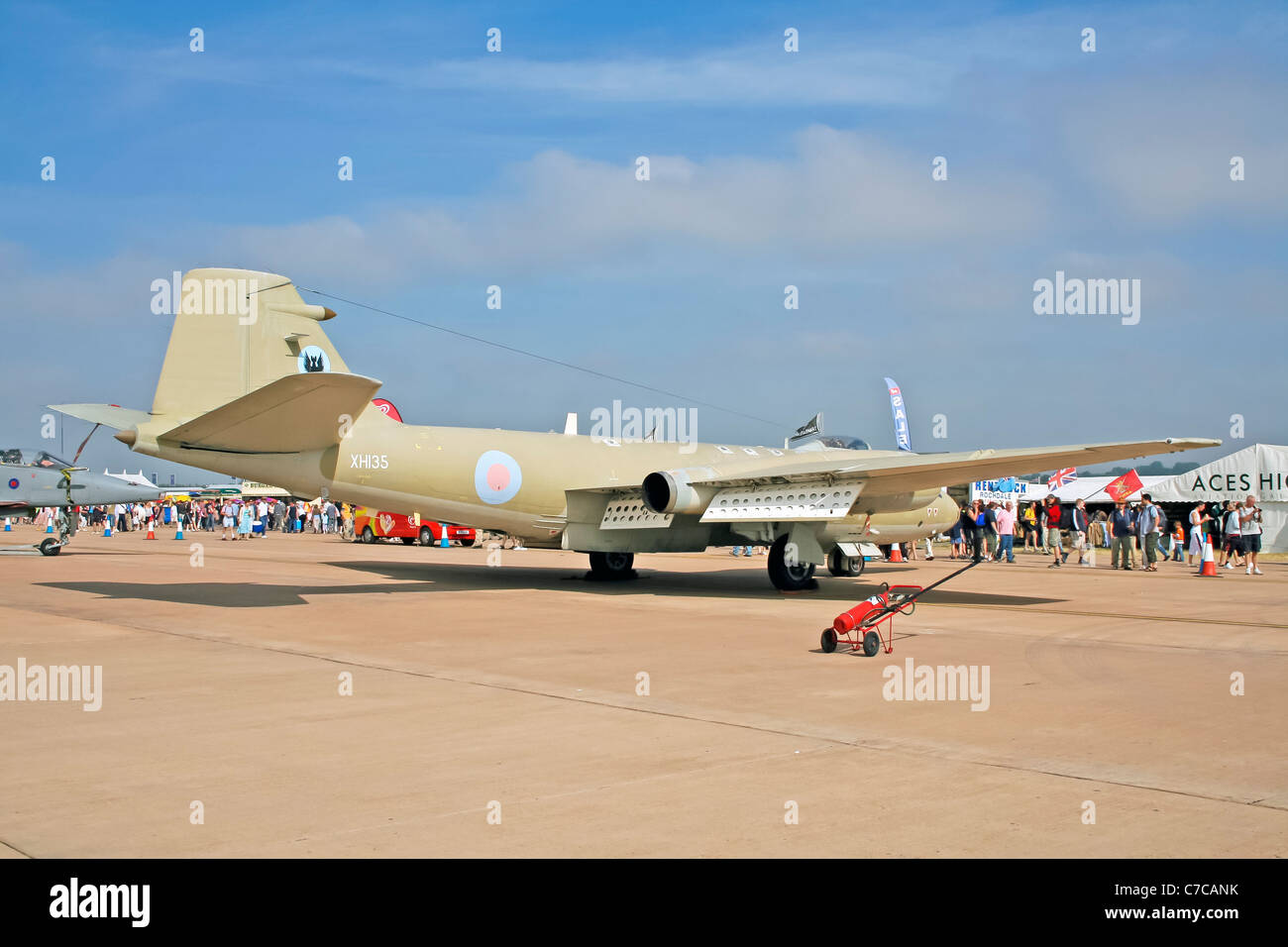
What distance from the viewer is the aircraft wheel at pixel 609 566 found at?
20438 mm

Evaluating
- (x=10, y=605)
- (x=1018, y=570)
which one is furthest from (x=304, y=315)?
(x=1018, y=570)

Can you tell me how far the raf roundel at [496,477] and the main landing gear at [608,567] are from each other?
370cm

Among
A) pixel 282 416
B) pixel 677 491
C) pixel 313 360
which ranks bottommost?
pixel 677 491

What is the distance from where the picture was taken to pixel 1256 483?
31.2m

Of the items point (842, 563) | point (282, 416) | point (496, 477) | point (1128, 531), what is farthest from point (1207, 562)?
point (282, 416)

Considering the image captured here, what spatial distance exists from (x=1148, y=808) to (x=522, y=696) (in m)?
4.64

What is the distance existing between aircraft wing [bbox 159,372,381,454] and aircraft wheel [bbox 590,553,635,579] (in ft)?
23.4

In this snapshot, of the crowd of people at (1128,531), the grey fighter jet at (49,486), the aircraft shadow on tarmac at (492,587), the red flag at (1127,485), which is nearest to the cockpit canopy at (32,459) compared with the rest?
the grey fighter jet at (49,486)

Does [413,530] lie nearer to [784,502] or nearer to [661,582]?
[661,582]

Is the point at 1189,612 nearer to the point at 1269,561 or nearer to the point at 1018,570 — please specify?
the point at 1018,570

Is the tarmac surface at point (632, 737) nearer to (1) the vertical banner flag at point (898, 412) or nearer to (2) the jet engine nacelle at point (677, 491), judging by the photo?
(2) the jet engine nacelle at point (677, 491)

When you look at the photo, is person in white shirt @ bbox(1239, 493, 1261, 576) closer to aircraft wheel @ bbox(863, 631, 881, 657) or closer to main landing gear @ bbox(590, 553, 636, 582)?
main landing gear @ bbox(590, 553, 636, 582)

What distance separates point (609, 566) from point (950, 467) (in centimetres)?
764

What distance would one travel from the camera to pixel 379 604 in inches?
595
